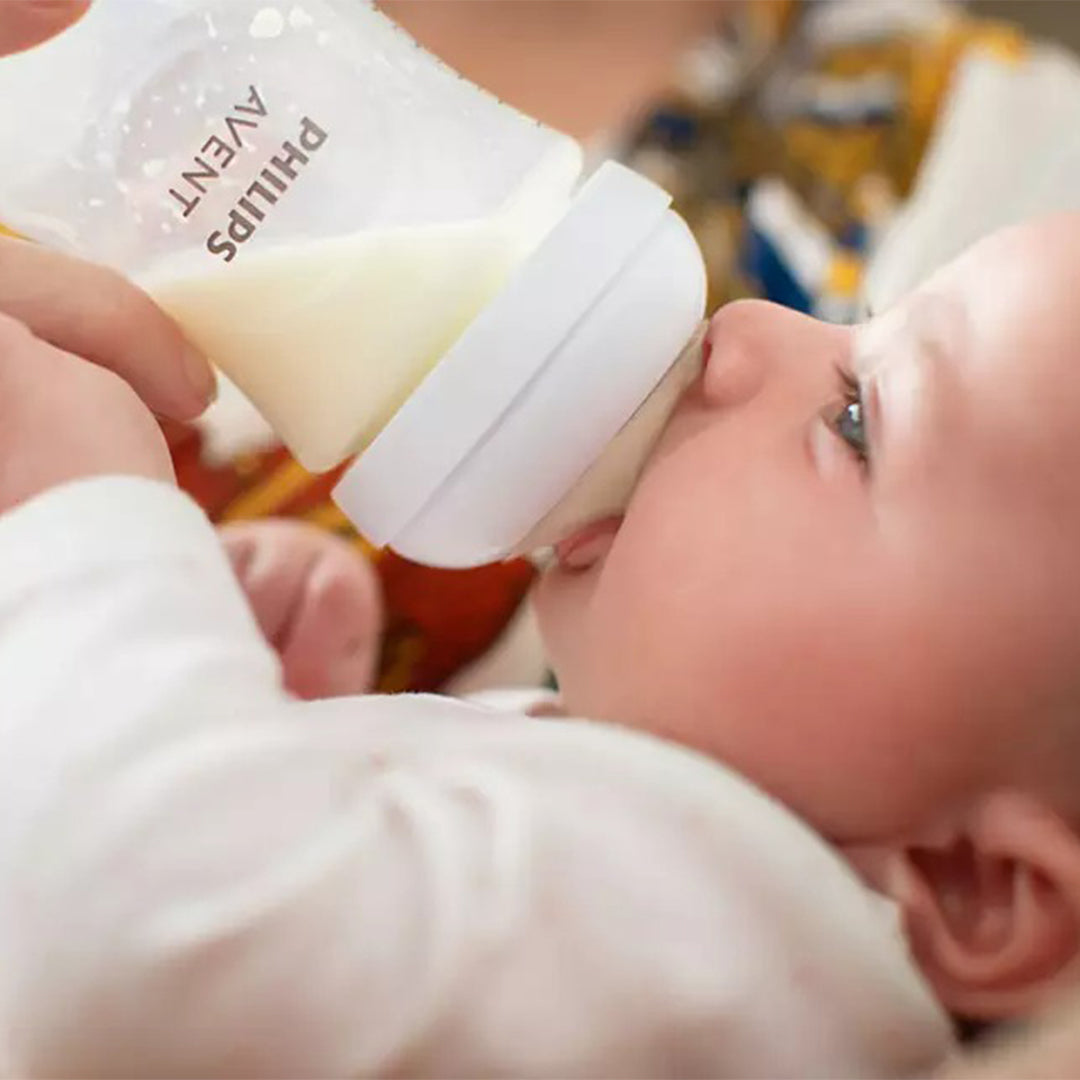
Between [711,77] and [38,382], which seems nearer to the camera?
[38,382]

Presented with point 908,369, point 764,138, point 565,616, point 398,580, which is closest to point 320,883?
point 565,616

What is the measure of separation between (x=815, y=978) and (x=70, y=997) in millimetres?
265

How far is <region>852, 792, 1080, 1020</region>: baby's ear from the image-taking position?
1.94ft

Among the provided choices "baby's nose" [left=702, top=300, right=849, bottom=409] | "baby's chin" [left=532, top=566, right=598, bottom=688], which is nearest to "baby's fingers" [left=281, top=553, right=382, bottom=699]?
"baby's chin" [left=532, top=566, right=598, bottom=688]

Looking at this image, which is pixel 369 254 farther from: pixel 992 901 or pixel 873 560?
pixel 992 901

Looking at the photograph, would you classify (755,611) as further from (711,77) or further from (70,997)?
(711,77)

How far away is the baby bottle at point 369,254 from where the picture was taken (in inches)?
25.0

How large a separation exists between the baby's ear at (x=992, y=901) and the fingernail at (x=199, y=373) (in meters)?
0.35

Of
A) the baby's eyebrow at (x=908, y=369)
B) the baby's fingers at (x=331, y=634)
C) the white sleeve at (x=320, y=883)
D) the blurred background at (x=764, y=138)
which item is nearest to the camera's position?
the white sleeve at (x=320, y=883)

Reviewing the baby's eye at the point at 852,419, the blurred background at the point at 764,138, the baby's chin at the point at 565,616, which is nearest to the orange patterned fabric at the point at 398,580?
the blurred background at the point at 764,138

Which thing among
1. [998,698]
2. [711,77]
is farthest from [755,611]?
[711,77]

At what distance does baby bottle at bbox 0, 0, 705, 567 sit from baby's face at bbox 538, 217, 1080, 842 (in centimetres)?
5

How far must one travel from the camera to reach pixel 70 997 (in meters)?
0.52

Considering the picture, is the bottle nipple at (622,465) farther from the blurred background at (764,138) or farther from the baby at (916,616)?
the blurred background at (764,138)
